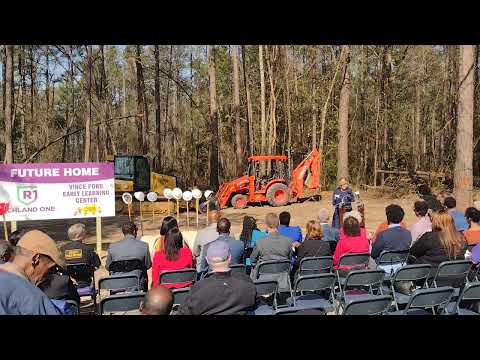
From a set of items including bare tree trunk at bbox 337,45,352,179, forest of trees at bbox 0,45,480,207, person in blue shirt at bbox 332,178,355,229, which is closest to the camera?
person in blue shirt at bbox 332,178,355,229

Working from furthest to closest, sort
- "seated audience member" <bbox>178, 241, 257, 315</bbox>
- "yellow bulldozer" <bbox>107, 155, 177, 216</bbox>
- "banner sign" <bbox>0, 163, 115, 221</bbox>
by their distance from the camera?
"yellow bulldozer" <bbox>107, 155, 177, 216</bbox> → "banner sign" <bbox>0, 163, 115, 221</bbox> → "seated audience member" <bbox>178, 241, 257, 315</bbox>

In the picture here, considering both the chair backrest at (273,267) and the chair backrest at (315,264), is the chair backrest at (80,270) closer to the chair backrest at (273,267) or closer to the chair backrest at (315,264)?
the chair backrest at (273,267)

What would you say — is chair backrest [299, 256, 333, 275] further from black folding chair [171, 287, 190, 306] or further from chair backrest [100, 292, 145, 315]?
chair backrest [100, 292, 145, 315]

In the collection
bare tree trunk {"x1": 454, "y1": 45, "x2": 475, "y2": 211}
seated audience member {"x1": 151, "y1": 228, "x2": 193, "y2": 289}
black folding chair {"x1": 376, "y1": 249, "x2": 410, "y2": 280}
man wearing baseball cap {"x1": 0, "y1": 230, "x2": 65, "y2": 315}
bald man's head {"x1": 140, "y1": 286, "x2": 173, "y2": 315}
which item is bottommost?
black folding chair {"x1": 376, "y1": 249, "x2": 410, "y2": 280}

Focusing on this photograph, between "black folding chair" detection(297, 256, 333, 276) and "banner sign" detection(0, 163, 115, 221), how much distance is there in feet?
14.0

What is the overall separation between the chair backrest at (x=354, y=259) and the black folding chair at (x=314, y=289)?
0.39 m

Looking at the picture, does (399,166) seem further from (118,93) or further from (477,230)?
(118,93)

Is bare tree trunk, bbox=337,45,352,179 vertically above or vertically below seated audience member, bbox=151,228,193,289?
above

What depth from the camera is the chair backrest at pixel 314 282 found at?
4449mm

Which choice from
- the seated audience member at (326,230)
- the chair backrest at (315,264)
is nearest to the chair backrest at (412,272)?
the chair backrest at (315,264)

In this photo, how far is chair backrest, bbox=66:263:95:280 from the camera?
16.5 ft

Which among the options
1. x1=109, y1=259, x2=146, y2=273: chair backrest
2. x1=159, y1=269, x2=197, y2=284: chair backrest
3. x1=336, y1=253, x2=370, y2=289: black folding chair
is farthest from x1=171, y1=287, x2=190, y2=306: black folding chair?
x1=336, y1=253, x2=370, y2=289: black folding chair

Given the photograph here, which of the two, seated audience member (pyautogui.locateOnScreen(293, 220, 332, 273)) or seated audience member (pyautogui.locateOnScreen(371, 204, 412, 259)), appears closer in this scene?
seated audience member (pyautogui.locateOnScreen(293, 220, 332, 273))
